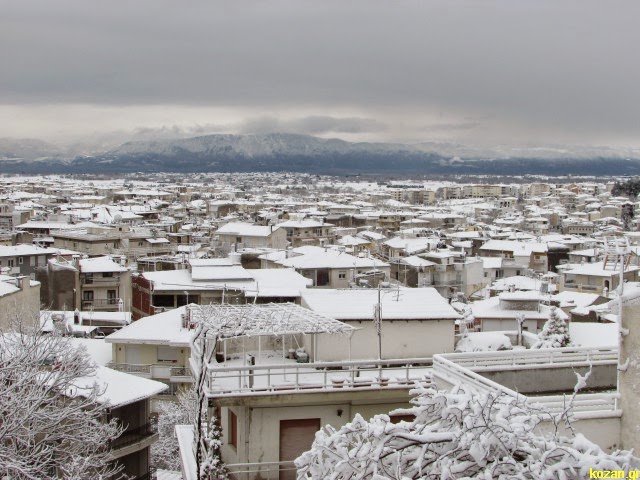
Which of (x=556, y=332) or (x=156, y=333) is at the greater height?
(x=556, y=332)

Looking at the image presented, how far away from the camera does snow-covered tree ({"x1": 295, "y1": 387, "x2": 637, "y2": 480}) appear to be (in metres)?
5.57

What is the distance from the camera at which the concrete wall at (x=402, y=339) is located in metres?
14.6

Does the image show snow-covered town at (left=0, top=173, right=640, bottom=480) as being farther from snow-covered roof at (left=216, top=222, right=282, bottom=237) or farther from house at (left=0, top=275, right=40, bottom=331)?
snow-covered roof at (left=216, top=222, right=282, bottom=237)

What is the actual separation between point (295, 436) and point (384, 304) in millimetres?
4019

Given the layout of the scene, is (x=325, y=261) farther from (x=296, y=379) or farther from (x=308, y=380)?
(x=296, y=379)

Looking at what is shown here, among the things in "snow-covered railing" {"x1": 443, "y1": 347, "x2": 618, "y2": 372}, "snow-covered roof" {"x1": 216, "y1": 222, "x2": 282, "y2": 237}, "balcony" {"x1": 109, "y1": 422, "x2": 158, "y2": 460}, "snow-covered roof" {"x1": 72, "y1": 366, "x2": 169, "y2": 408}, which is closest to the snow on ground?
"snow-covered railing" {"x1": 443, "y1": 347, "x2": 618, "y2": 372}

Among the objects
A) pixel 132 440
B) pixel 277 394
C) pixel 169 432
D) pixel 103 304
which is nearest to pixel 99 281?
pixel 103 304

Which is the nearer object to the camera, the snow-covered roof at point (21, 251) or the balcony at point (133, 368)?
the balcony at point (133, 368)

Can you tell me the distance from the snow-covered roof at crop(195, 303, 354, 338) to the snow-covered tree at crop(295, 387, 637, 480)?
6.03 metres

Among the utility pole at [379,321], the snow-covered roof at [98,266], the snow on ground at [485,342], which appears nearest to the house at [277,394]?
the utility pole at [379,321]

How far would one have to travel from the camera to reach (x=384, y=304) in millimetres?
15250

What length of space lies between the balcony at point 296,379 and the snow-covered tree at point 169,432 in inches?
407

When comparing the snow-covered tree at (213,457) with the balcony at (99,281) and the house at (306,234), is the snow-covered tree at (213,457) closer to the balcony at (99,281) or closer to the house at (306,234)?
the balcony at (99,281)

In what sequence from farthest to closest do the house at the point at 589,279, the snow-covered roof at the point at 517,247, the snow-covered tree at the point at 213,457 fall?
1. the snow-covered roof at the point at 517,247
2. the house at the point at 589,279
3. the snow-covered tree at the point at 213,457
